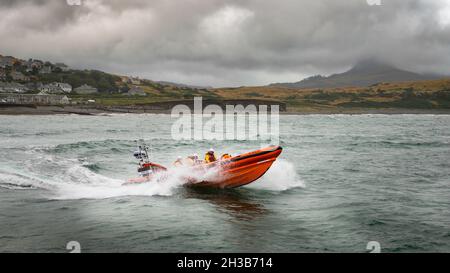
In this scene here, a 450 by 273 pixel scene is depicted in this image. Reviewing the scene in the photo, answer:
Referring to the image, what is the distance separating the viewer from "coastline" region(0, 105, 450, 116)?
3733 inches

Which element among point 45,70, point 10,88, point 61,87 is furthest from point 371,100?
point 45,70

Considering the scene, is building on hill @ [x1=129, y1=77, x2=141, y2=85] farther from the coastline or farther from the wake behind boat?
the wake behind boat

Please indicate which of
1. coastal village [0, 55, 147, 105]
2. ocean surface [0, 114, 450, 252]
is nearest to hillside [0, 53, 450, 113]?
coastal village [0, 55, 147, 105]

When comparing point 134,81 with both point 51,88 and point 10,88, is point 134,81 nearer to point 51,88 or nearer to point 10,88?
point 51,88

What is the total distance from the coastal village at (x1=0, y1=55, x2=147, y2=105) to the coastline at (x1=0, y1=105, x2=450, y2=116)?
14252mm

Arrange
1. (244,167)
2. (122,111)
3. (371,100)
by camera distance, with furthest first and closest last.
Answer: (371,100), (122,111), (244,167)

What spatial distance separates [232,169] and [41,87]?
15362cm

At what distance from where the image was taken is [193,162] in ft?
60.5

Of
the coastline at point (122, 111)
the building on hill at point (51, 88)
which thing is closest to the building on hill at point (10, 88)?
the building on hill at point (51, 88)

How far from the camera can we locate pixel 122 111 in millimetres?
105812

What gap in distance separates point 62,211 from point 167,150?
20.9 metres

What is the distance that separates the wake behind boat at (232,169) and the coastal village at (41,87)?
10628cm

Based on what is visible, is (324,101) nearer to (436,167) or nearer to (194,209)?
(436,167)
